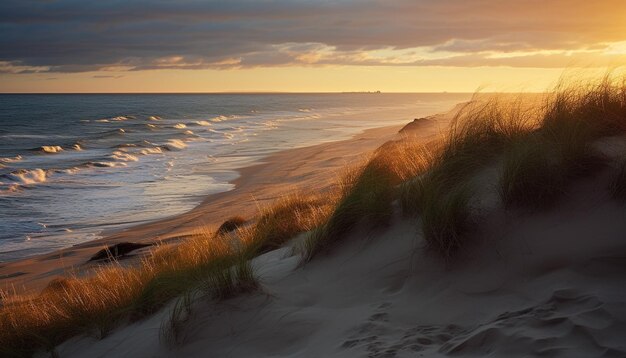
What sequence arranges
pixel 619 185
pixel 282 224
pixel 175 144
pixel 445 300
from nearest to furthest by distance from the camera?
pixel 445 300 < pixel 619 185 < pixel 282 224 < pixel 175 144

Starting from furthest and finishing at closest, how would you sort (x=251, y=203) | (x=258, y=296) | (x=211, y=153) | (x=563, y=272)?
1. (x=211, y=153)
2. (x=251, y=203)
3. (x=258, y=296)
4. (x=563, y=272)

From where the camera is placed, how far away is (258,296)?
5.14m

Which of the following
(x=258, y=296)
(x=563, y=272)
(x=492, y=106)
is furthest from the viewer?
(x=492, y=106)

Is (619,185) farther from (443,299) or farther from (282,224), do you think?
(282,224)

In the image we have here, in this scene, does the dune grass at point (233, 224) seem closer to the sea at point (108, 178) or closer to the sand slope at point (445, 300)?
the sea at point (108, 178)

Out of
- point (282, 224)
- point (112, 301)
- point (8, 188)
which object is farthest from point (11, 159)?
point (112, 301)

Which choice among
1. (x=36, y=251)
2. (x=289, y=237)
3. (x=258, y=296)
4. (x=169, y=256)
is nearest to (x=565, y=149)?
(x=258, y=296)

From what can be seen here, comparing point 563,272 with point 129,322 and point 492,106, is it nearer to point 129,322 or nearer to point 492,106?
point 492,106

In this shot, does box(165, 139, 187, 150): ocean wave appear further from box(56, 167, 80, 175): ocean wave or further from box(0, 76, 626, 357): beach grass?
box(0, 76, 626, 357): beach grass

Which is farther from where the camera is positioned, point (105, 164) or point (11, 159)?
point (11, 159)

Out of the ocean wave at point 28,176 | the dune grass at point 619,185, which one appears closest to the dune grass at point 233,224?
the dune grass at point 619,185

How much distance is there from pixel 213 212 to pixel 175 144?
21116 mm

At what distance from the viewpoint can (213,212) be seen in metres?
14.9

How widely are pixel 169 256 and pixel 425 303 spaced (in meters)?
4.00
